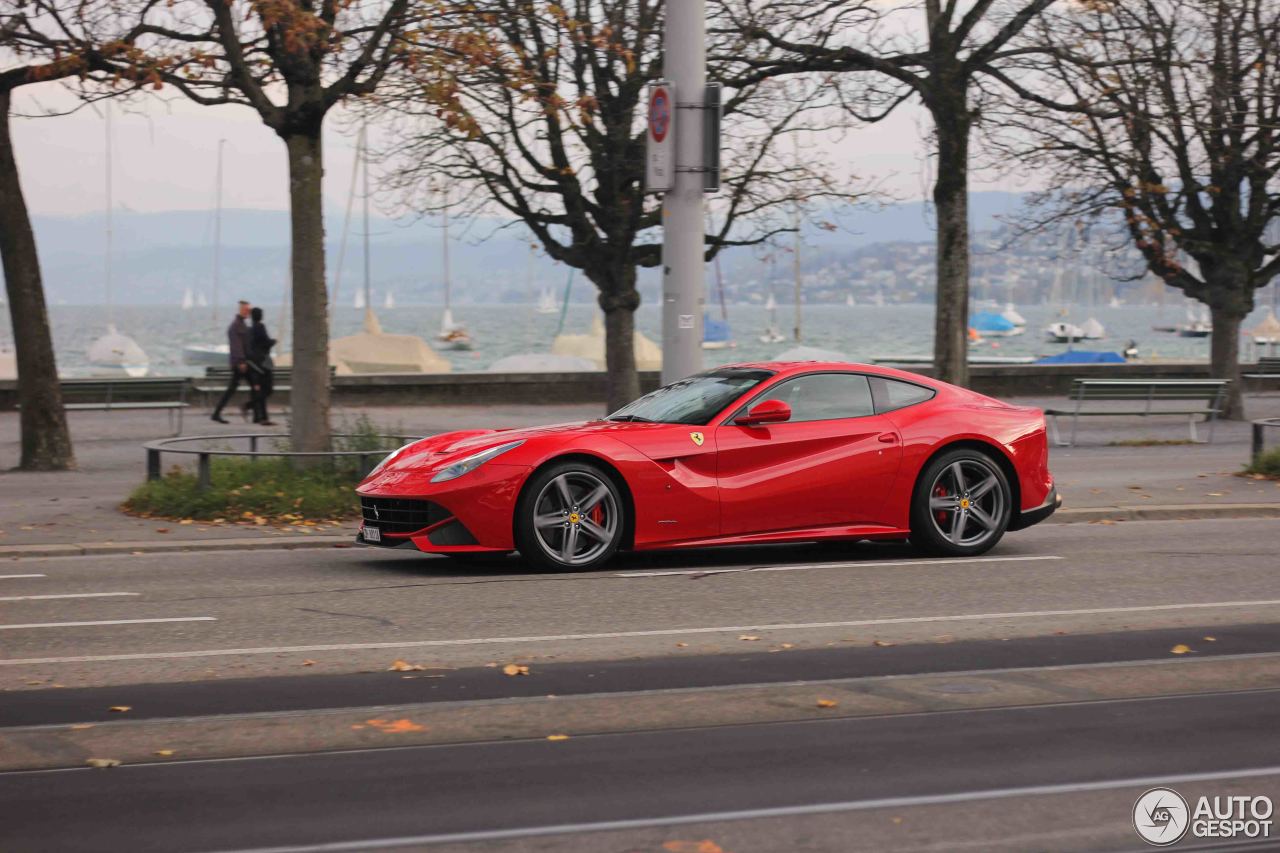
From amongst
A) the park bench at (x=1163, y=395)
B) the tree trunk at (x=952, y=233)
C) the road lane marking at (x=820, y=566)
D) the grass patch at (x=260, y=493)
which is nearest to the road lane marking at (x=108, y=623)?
the road lane marking at (x=820, y=566)

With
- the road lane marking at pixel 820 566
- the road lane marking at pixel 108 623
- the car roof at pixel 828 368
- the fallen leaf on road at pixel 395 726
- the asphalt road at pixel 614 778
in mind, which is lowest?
the road lane marking at pixel 108 623

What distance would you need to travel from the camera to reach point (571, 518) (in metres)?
10.3

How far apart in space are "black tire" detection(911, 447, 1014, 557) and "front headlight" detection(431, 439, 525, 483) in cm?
290

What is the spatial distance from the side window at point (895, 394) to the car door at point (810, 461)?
83 millimetres

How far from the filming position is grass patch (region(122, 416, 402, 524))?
13461mm

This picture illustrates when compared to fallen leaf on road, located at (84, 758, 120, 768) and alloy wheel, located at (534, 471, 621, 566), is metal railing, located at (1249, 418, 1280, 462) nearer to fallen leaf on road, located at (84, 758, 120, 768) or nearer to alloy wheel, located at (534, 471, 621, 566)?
alloy wheel, located at (534, 471, 621, 566)

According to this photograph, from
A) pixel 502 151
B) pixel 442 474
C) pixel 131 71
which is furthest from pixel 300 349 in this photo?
pixel 502 151

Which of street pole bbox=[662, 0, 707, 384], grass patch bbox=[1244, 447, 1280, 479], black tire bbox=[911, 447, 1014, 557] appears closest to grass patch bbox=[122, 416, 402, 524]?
street pole bbox=[662, 0, 707, 384]

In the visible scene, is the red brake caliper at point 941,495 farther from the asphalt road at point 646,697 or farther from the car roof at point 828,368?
the car roof at point 828,368

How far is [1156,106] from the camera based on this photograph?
87.8 ft

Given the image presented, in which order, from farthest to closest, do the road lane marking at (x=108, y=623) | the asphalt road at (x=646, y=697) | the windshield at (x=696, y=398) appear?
1. the windshield at (x=696, y=398)
2. the road lane marking at (x=108, y=623)
3. the asphalt road at (x=646, y=697)

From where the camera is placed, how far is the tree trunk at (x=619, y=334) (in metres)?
25.5

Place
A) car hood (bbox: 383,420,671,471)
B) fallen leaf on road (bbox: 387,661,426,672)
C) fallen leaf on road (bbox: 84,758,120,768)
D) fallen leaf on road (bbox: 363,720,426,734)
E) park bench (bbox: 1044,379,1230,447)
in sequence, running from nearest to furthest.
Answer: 1. fallen leaf on road (bbox: 84,758,120,768)
2. fallen leaf on road (bbox: 363,720,426,734)
3. fallen leaf on road (bbox: 387,661,426,672)
4. car hood (bbox: 383,420,671,471)
5. park bench (bbox: 1044,379,1230,447)

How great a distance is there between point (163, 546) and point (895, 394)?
5556 millimetres
